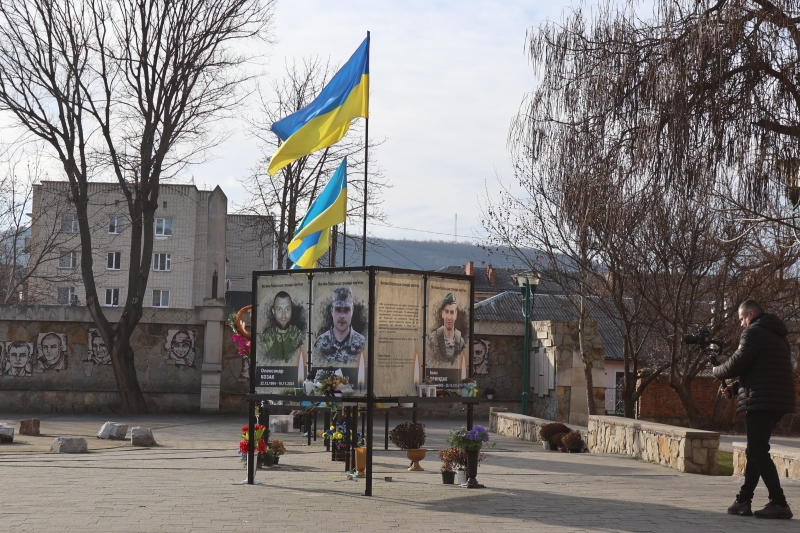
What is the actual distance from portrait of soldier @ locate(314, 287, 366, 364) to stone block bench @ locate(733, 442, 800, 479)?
5387 mm

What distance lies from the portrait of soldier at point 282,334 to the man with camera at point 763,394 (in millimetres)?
4619

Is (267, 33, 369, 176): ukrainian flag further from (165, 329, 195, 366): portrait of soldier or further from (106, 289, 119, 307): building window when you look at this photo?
(106, 289, 119, 307): building window

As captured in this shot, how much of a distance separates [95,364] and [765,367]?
73.7 ft


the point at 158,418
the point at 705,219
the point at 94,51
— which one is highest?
the point at 94,51

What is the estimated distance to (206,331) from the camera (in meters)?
27.7

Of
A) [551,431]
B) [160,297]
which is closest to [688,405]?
[551,431]

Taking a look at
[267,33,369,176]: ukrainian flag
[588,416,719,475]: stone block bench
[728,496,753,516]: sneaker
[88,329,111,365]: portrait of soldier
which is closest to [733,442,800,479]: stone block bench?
[588,416,719,475]: stone block bench

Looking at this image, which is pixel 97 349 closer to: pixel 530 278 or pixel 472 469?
pixel 530 278

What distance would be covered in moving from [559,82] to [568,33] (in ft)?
2.15

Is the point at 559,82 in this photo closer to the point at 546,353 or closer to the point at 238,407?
the point at 546,353

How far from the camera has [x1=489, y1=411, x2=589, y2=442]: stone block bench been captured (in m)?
19.6

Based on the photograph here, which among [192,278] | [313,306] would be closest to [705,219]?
[313,306]

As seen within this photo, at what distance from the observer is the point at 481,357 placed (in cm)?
2947

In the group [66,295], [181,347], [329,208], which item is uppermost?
[66,295]
